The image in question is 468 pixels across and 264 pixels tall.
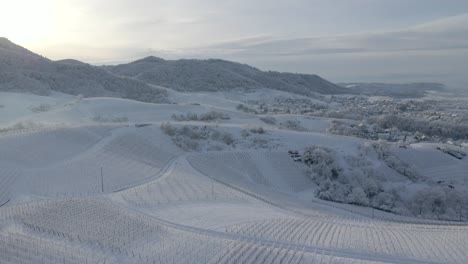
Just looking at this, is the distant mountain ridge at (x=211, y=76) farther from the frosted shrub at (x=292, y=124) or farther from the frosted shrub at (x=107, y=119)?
the frosted shrub at (x=107, y=119)

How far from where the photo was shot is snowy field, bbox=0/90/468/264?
10188 millimetres

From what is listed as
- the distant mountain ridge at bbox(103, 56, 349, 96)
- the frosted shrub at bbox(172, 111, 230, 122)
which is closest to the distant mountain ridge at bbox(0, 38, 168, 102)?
the distant mountain ridge at bbox(103, 56, 349, 96)

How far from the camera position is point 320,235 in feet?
39.8

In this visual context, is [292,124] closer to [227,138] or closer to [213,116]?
[213,116]

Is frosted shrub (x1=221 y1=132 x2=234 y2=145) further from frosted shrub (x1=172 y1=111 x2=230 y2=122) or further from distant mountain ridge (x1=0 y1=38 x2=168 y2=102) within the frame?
distant mountain ridge (x1=0 y1=38 x2=168 y2=102)

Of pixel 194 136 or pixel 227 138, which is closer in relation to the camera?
pixel 227 138

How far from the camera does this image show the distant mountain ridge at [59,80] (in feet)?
165

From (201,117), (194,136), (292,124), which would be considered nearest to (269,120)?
(292,124)

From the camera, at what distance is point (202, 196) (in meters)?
18.0

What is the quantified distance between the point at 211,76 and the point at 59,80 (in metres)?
35.9

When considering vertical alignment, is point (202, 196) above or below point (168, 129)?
below

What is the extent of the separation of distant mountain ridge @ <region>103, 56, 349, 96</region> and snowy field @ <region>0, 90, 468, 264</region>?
43.2 meters

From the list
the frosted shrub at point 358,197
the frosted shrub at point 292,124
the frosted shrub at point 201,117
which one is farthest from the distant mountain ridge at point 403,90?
the frosted shrub at point 358,197

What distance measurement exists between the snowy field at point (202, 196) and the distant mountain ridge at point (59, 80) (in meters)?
10.7
